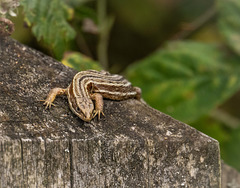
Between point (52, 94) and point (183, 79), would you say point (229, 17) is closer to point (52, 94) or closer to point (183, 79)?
point (183, 79)

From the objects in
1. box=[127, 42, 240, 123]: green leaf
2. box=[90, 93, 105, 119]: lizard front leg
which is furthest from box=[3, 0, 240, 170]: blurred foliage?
box=[90, 93, 105, 119]: lizard front leg

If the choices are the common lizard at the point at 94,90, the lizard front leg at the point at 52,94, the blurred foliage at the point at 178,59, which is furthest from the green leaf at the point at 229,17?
the lizard front leg at the point at 52,94

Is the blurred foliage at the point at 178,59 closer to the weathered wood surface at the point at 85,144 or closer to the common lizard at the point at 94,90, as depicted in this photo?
the common lizard at the point at 94,90

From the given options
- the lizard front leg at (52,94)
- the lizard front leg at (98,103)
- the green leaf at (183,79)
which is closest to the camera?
the lizard front leg at (52,94)

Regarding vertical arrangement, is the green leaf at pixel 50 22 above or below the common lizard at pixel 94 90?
above

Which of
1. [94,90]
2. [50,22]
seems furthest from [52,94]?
[50,22]

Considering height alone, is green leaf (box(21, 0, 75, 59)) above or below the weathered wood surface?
above

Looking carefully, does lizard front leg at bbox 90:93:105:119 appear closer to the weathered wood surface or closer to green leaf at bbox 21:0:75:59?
the weathered wood surface
